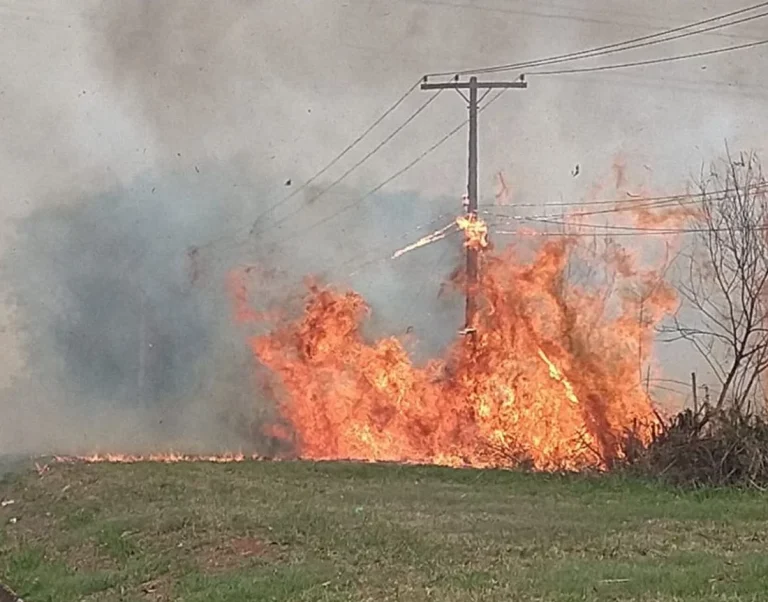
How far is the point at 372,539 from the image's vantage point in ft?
36.2

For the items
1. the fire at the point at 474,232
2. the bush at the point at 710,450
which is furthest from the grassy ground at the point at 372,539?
the fire at the point at 474,232

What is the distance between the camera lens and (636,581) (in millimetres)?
8938

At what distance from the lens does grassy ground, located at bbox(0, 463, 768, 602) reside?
360 inches

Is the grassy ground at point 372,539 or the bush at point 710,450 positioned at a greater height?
the bush at point 710,450

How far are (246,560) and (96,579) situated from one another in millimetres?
1380

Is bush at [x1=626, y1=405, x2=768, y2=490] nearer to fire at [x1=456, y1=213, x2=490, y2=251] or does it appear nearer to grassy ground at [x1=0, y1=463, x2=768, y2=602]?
grassy ground at [x1=0, y1=463, x2=768, y2=602]

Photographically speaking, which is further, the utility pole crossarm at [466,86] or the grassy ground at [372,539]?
the utility pole crossarm at [466,86]

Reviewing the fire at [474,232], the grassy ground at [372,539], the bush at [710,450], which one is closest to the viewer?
the grassy ground at [372,539]

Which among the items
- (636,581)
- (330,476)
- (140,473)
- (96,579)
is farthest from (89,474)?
(636,581)

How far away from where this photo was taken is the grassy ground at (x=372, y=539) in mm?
9148

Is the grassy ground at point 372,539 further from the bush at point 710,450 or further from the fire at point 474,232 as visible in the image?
the fire at point 474,232

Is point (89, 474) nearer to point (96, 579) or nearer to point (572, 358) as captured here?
point (96, 579)

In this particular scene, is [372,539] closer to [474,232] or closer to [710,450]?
[710,450]

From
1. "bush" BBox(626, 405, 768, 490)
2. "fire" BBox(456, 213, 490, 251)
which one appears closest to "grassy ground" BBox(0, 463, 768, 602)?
"bush" BBox(626, 405, 768, 490)
